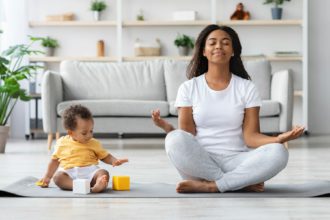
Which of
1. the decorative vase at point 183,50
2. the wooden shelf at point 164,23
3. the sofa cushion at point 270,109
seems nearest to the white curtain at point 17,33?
the wooden shelf at point 164,23

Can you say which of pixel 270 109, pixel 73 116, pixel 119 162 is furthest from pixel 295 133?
pixel 270 109

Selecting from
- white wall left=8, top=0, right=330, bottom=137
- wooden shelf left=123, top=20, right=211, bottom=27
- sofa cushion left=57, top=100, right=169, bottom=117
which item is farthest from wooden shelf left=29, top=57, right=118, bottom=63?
sofa cushion left=57, top=100, right=169, bottom=117

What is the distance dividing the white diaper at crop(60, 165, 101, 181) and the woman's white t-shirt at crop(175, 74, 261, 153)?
468 mm

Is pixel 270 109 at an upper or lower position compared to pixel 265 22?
lower

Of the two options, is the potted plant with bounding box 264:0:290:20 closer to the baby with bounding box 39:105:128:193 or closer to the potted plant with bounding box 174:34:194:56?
the potted plant with bounding box 174:34:194:56

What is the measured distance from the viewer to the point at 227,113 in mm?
3221

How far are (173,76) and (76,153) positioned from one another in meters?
3.74

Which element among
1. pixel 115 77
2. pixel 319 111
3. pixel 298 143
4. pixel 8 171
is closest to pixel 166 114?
pixel 115 77

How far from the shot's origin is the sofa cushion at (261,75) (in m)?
6.79

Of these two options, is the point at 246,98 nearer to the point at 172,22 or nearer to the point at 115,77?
the point at 115,77

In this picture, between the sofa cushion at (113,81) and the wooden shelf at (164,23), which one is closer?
the sofa cushion at (113,81)

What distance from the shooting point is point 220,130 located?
321cm

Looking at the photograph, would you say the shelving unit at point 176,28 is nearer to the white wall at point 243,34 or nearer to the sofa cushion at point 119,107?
the white wall at point 243,34

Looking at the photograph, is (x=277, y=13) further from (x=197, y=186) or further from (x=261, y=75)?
(x=197, y=186)
